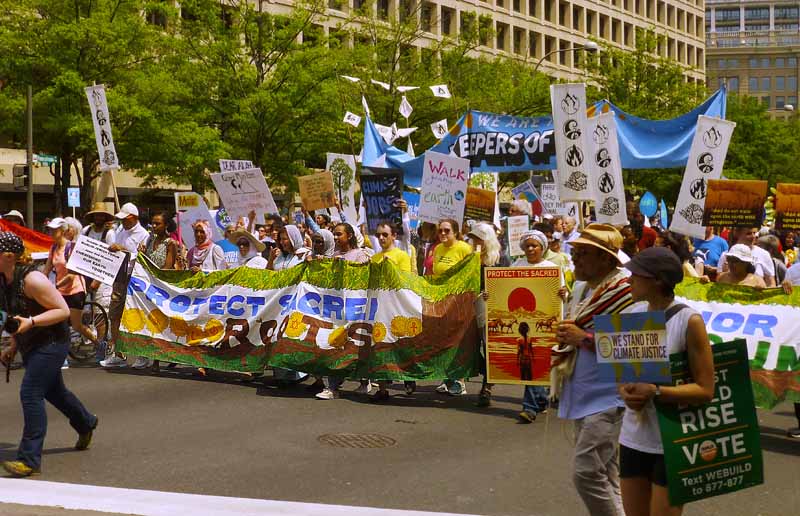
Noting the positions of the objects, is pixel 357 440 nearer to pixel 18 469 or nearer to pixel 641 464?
pixel 18 469

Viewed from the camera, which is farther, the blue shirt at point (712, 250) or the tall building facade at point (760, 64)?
the tall building facade at point (760, 64)

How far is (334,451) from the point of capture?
8.02 meters

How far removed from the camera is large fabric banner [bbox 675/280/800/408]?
28.5 ft

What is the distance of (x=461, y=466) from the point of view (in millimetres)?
7598

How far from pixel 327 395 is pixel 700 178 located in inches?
226

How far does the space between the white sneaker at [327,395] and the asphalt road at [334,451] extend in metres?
0.12

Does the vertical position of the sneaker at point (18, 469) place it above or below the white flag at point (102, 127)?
below

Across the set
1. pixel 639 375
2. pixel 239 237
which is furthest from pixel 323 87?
pixel 639 375

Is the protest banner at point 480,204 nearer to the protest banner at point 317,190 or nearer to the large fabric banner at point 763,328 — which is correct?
the protest banner at point 317,190

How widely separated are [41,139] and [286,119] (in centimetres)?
719

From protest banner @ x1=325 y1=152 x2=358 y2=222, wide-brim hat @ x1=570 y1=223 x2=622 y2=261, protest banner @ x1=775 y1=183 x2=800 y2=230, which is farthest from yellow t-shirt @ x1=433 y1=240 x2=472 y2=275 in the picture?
protest banner @ x1=325 y1=152 x2=358 y2=222

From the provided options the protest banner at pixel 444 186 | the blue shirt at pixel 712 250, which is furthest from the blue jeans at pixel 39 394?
the blue shirt at pixel 712 250

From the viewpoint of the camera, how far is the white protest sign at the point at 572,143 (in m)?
12.4

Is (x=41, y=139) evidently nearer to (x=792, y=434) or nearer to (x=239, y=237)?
(x=239, y=237)
